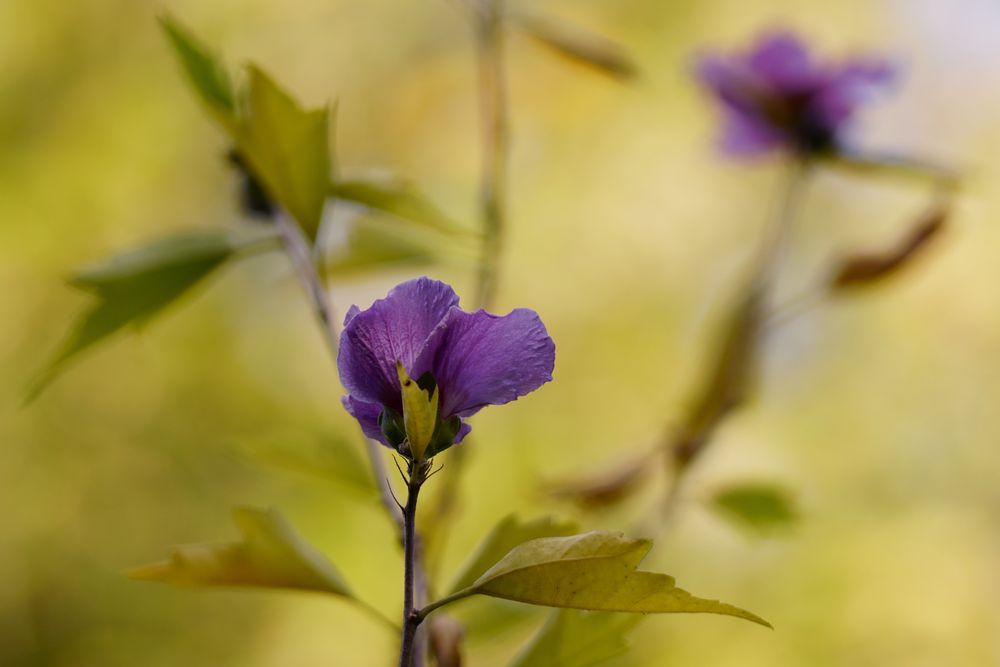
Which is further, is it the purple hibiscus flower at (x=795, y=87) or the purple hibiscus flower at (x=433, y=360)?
the purple hibiscus flower at (x=795, y=87)

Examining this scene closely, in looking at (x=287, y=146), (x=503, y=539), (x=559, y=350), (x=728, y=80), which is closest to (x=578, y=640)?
(x=503, y=539)

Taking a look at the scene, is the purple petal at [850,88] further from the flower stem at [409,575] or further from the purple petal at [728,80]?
the flower stem at [409,575]

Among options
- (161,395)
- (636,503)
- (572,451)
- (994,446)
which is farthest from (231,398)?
(994,446)

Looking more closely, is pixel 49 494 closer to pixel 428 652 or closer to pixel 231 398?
pixel 231 398

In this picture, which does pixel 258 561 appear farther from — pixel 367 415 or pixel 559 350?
pixel 559 350

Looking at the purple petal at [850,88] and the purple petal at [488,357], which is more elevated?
the purple petal at [850,88]

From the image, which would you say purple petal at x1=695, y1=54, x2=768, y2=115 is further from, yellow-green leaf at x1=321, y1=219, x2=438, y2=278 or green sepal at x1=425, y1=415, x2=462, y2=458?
green sepal at x1=425, y1=415, x2=462, y2=458

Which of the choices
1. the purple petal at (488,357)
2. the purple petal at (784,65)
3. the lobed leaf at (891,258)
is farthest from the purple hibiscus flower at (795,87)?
the purple petal at (488,357)
